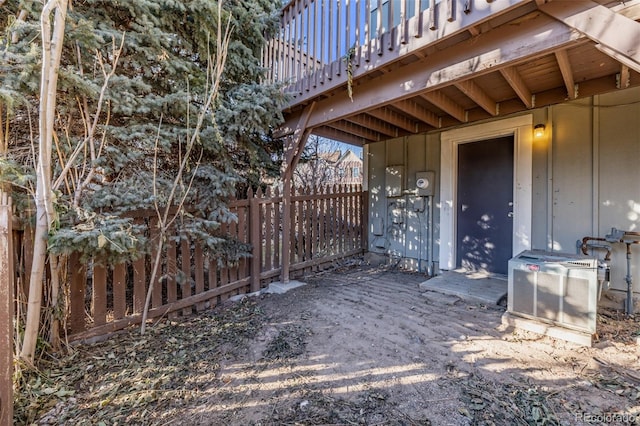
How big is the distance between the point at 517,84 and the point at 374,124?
201cm

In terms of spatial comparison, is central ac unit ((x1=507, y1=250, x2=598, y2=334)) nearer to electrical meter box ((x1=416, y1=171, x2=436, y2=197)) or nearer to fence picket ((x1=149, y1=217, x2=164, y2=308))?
electrical meter box ((x1=416, y1=171, x2=436, y2=197))

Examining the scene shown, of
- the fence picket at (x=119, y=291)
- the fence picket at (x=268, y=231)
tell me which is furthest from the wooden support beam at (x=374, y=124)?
the fence picket at (x=119, y=291)

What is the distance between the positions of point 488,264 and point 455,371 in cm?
267

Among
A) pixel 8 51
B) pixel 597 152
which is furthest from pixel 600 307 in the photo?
pixel 8 51

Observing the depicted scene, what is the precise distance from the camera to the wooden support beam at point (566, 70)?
2.38m

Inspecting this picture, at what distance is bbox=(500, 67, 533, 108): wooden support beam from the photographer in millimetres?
2681

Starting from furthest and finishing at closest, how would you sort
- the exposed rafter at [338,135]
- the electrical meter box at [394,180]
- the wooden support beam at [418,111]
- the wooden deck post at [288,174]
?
1. the electrical meter box at [394,180]
2. the exposed rafter at [338,135]
3. the wooden deck post at [288,174]
4. the wooden support beam at [418,111]

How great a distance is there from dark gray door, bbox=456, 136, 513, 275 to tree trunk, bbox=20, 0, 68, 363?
186 inches

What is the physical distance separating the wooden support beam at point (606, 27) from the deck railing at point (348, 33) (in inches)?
12.4

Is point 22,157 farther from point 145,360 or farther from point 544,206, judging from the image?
point 544,206

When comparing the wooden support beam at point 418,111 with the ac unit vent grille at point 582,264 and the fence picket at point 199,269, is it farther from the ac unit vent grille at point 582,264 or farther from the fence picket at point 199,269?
the fence picket at point 199,269

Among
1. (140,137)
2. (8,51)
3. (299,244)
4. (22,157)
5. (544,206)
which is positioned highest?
(8,51)

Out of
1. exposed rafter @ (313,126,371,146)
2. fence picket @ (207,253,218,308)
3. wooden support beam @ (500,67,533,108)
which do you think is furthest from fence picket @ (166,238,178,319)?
wooden support beam @ (500,67,533,108)

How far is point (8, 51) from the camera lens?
201 centimetres
